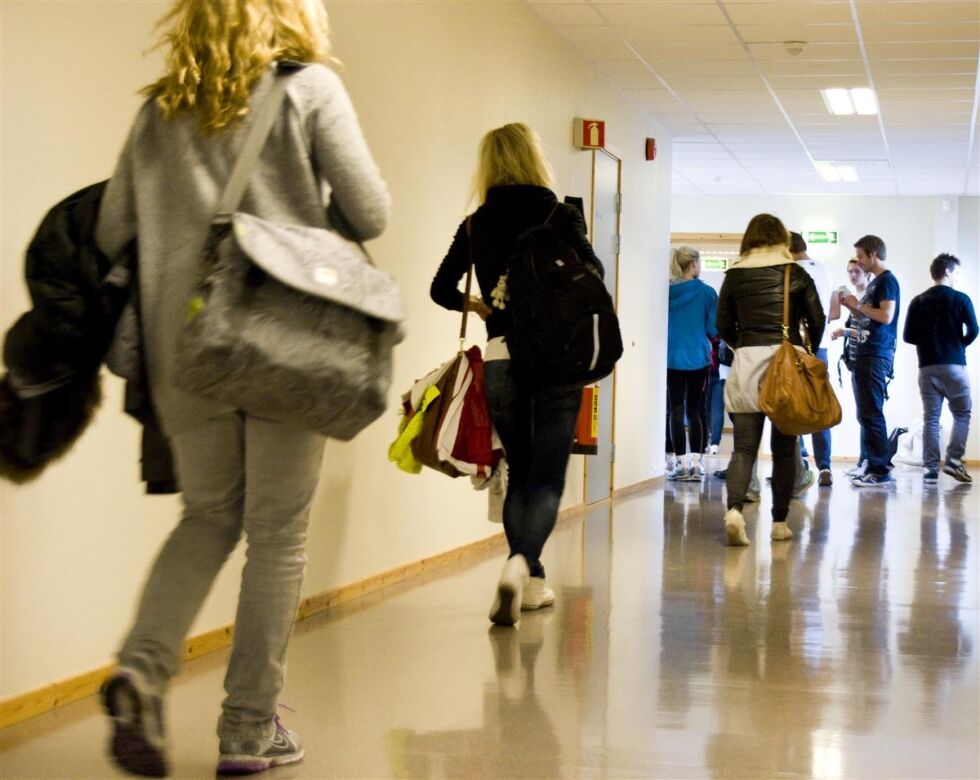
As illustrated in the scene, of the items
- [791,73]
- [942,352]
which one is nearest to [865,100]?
[791,73]

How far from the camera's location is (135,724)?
1.99 meters

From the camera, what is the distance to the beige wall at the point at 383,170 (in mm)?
Answer: 2842

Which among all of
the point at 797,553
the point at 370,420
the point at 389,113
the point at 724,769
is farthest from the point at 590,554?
the point at 370,420

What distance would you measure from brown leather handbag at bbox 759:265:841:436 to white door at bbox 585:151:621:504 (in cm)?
217

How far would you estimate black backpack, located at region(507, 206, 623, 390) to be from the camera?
3.74 meters

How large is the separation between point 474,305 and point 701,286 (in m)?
7.05

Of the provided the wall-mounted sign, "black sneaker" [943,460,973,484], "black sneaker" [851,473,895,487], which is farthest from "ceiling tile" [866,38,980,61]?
"black sneaker" [943,460,973,484]

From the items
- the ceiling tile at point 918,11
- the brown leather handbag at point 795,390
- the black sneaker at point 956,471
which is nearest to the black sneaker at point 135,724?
the brown leather handbag at point 795,390

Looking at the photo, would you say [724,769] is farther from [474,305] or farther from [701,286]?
[701,286]

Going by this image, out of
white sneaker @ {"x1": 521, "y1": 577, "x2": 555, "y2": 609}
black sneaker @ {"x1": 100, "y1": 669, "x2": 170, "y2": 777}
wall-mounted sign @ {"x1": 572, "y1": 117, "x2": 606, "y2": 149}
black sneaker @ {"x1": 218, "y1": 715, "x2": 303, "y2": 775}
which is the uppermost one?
wall-mounted sign @ {"x1": 572, "y1": 117, "x2": 606, "y2": 149}

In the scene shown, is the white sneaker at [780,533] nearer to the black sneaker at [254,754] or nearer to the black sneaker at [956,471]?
the black sneaker at [254,754]

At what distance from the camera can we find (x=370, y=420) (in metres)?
2.14

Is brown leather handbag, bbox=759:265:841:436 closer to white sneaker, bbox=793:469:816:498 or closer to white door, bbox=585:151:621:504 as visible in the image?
white door, bbox=585:151:621:504

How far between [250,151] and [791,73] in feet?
22.4
